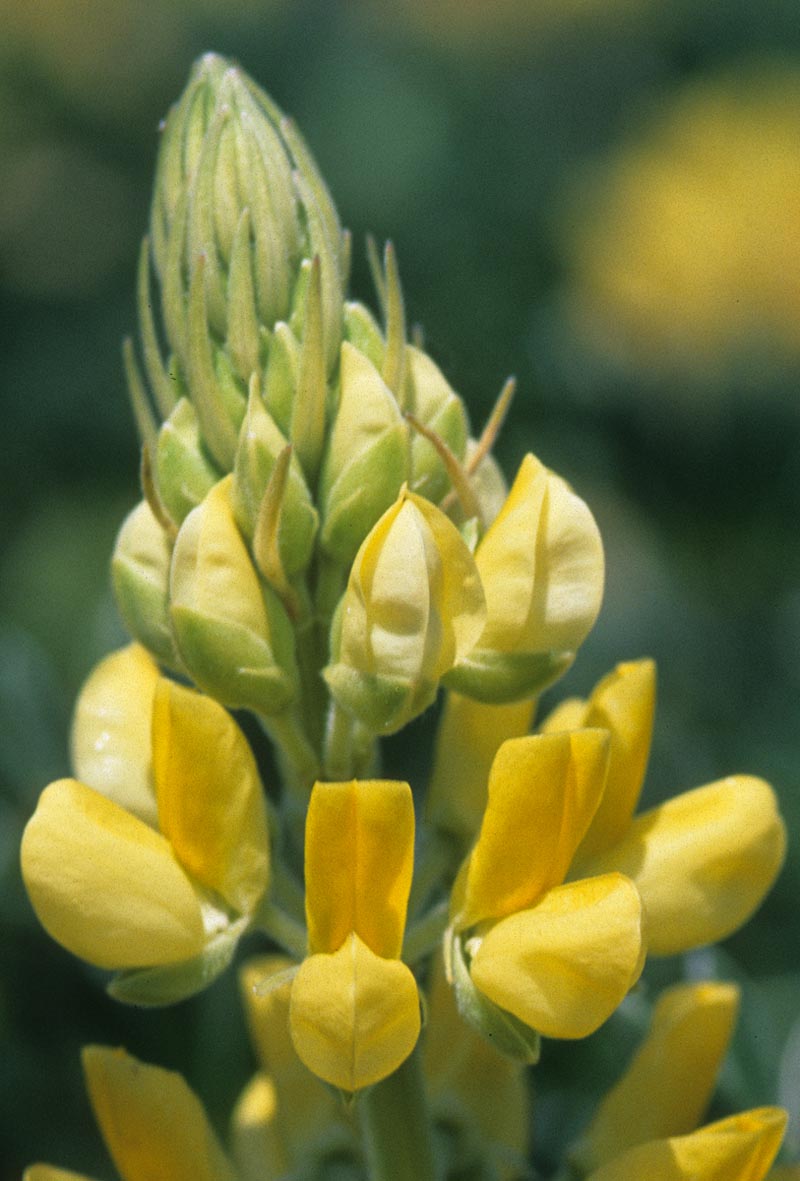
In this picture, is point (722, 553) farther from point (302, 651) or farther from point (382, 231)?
point (302, 651)

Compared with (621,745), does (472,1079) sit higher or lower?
lower

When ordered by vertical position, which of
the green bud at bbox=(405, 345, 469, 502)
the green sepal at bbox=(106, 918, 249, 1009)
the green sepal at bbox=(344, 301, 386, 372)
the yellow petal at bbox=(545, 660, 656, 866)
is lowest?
the green sepal at bbox=(106, 918, 249, 1009)

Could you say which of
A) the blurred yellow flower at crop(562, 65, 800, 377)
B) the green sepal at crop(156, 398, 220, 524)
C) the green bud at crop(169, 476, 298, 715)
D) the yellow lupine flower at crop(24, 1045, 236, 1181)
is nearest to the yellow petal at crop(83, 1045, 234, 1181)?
the yellow lupine flower at crop(24, 1045, 236, 1181)

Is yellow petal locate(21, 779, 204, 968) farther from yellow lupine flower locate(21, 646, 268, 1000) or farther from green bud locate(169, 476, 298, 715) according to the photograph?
green bud locate(169, 476, 298, 715)

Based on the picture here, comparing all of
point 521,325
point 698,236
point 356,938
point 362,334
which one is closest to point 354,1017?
point 356,938

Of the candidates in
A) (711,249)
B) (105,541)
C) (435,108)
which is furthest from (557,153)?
(105,541)

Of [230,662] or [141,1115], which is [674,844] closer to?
[230,662]

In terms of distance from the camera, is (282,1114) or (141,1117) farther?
(282,1114)
